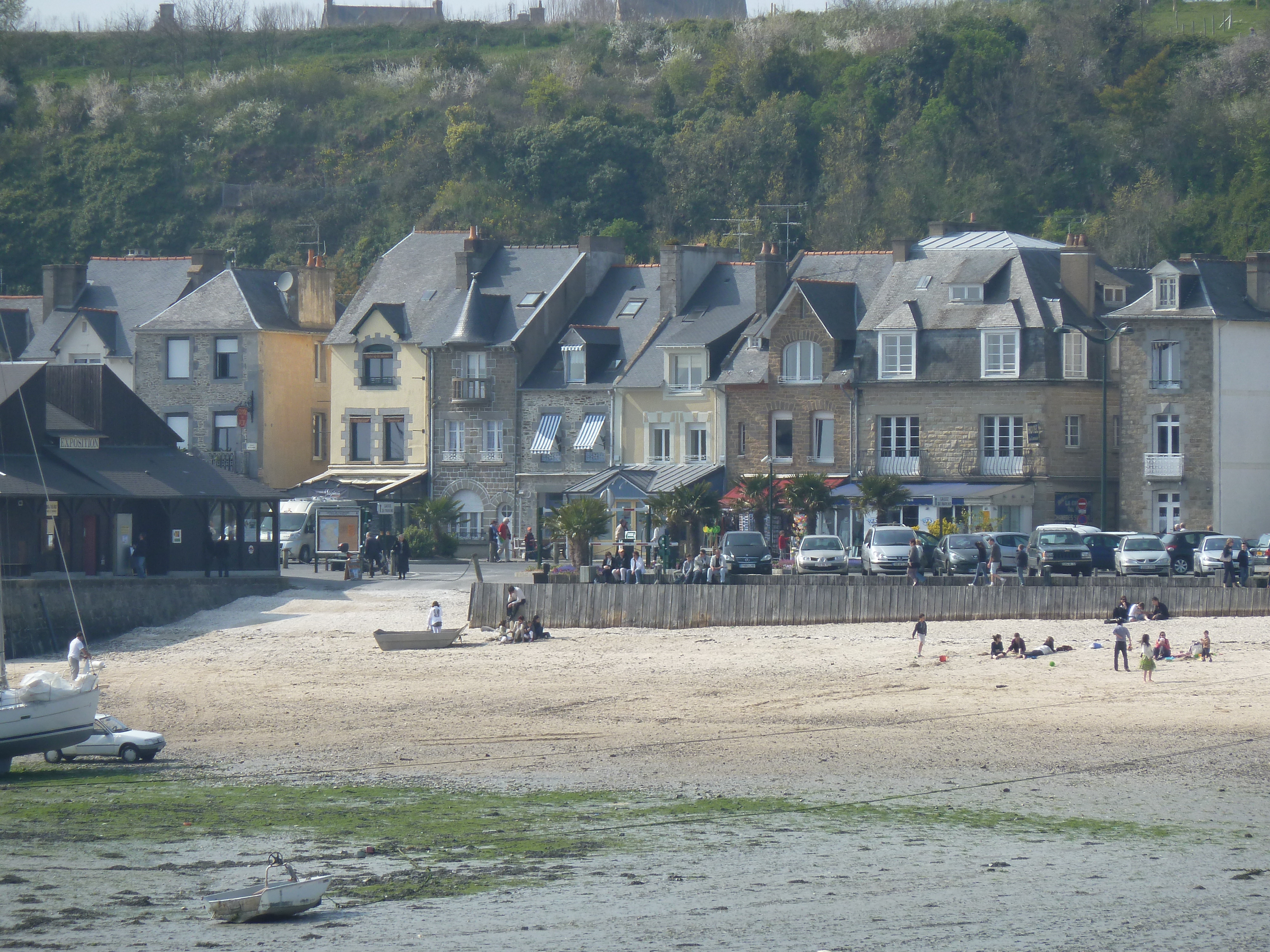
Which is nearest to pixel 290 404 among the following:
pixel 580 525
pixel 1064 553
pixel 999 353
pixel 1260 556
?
pixel 580 525

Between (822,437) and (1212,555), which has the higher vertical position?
(822,437)

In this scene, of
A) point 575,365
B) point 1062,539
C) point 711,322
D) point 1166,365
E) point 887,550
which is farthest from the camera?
point 575,365

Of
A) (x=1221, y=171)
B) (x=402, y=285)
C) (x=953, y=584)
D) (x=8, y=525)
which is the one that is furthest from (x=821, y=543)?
(x=1221, y=171)

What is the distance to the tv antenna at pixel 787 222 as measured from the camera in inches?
2811

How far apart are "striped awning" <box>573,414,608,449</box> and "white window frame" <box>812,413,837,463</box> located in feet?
21.3

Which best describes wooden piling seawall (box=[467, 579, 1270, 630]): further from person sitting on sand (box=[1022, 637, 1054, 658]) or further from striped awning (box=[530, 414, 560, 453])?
striped awning (box=[530, 414, 560, 453])

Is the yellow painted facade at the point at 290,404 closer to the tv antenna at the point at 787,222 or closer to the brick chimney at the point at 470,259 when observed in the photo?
the brick chimney at the point at 470,259

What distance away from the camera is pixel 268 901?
16.8 metres

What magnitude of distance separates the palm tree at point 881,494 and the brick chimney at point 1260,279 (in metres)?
10.7

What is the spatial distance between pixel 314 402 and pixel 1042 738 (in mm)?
42274

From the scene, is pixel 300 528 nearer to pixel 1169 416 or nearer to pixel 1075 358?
pixel 1075 358

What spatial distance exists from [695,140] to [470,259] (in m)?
24.0

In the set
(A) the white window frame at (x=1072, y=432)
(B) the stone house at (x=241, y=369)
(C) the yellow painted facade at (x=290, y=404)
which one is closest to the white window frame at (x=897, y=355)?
(A) the white window frame at (x=1072, y=432)

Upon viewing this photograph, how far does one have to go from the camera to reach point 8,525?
39.9 m
